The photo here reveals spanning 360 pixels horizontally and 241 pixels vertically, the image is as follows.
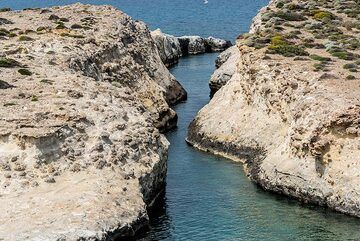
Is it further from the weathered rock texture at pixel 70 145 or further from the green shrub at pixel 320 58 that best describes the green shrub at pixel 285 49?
the weathered rock texture at pixel 70 145

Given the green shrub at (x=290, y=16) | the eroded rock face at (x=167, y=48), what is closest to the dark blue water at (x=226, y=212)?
the green shrub at (x=290, y=16)

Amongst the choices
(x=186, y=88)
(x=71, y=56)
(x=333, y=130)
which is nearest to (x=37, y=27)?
(x=71, y=56)

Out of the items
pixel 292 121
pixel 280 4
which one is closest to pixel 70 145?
pixel 292 121

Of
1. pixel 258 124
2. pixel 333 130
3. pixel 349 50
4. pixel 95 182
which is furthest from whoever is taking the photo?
pixel 349 50

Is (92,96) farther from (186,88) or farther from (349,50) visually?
(186,88)

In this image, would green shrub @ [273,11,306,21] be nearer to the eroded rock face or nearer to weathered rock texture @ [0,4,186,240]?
weathered rock texture @ [0,4,186,240]

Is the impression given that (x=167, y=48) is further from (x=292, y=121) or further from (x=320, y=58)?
(x=292, y=121)
